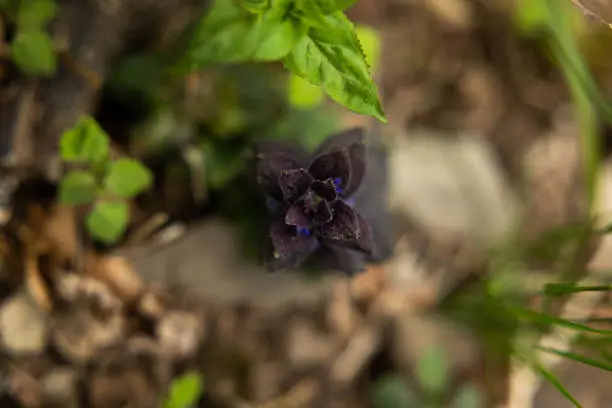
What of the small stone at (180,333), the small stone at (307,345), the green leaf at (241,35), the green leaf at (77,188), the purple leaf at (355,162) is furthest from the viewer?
the small stone at (307,345)

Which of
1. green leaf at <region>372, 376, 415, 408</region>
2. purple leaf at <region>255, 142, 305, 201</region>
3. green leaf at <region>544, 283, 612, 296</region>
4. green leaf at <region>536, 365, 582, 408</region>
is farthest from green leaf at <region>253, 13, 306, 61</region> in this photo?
green leaf at <region>372, 376, 415, 408</region>

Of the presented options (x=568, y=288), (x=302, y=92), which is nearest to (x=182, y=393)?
(x=302, y=92)

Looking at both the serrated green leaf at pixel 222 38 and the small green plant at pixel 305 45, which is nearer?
Result: the small green plant at pixel 305 45

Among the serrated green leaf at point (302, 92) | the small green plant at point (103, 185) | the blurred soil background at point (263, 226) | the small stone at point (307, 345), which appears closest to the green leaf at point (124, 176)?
the small green plant at point (103, 185)

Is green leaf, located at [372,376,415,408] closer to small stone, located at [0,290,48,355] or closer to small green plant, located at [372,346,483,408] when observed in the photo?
small green plant, located at [372,346,483,408]

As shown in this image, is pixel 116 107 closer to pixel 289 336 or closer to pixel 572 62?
pixel 289 336

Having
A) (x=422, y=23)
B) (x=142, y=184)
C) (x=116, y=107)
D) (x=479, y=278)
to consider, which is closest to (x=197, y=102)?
(x=116, y=107)

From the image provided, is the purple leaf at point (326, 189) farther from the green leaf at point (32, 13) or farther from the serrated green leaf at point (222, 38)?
the green leaf at point (32, 13)
